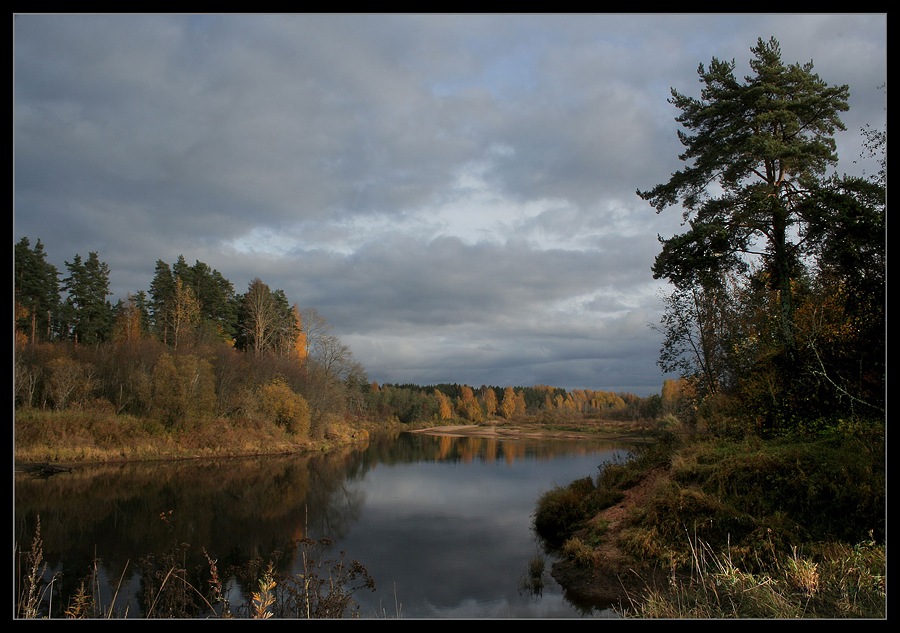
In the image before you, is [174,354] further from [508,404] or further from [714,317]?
[508,404]

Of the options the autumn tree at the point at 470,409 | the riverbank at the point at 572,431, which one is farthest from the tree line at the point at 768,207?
the autumn tree at the point at 470,409

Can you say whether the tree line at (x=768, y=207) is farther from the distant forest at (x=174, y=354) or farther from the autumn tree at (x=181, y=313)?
the autumn tree at (x=181, y=313)

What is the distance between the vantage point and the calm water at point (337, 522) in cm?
960

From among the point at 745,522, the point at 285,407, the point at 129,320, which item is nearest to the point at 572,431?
the point at 285,407

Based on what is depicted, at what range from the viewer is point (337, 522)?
52.2 ft

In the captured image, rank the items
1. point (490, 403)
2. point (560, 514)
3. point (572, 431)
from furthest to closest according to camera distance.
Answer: point (490, 403)
point (572, 431)
point (560, 514)

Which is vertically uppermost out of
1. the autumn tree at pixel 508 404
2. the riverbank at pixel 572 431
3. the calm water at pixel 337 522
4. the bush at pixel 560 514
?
the bush at pixel 560 514

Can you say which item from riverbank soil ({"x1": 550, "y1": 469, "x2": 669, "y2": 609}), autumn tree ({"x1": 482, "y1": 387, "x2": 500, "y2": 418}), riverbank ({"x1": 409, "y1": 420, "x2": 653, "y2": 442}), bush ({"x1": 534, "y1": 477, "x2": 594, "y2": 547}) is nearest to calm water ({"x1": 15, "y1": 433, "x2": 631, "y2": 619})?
riverbank soil ({"x1": 550, "y1": 469, "x2": 669, "y2": 609})

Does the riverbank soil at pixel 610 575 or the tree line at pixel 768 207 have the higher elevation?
the tree line at pixel 768 207

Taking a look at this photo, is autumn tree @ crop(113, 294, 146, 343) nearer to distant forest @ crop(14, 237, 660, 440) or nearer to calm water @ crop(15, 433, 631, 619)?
distant forest @ crop(14, 237, 660, 440)

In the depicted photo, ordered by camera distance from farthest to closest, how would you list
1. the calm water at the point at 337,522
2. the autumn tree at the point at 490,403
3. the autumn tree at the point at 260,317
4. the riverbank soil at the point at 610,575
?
the autumn tree at the point at 490,403, the autumn tree at the point at 260,317, the calm water at the point at 337,522, the riverbank soil at the point at 610,575
